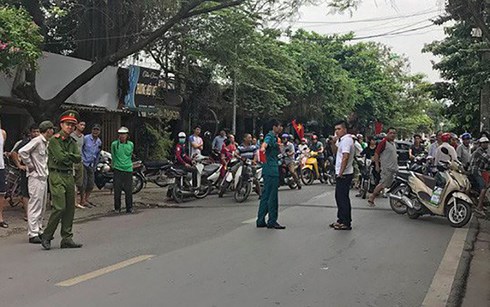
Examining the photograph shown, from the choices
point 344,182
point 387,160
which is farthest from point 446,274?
point 387,160

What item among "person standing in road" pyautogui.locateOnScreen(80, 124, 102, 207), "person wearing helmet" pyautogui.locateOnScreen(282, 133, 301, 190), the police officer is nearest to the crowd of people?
the police officer

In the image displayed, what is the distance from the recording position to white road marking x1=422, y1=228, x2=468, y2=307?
17.3 ft

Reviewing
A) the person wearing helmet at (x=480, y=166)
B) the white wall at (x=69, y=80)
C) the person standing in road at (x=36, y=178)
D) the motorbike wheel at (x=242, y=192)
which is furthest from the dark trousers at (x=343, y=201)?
the white wall at (x=69, y=80)

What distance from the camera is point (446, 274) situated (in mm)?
6258

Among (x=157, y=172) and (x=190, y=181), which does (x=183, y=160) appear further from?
(x=157, y=172)

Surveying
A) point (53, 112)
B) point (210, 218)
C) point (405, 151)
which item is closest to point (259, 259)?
point (210, 218)

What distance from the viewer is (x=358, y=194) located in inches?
562

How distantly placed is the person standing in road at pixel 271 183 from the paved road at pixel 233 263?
0.32m

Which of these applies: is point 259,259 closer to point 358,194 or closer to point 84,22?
point 358,194

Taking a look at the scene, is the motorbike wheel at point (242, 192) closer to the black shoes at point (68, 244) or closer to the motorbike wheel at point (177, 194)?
the motorbike wheel at point (177, 194)

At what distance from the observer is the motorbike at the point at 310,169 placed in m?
17.3

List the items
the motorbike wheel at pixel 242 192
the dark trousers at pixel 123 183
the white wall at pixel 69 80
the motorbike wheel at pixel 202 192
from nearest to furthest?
the dark trousers at pixel 123 183, the motorbike wheel at pixel 242 192, the motorbike wheel at pixel 202 192, the white wall at pixel 69 80

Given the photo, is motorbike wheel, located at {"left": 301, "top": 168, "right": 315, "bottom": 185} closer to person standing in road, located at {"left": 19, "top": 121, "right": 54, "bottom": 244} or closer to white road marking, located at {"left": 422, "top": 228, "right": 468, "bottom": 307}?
white road marking, located at {"left": 422, "top": 228, "right": 468, "bottom": 307}

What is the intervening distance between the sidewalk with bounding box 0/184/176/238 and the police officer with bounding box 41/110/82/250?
1776 millimetres
